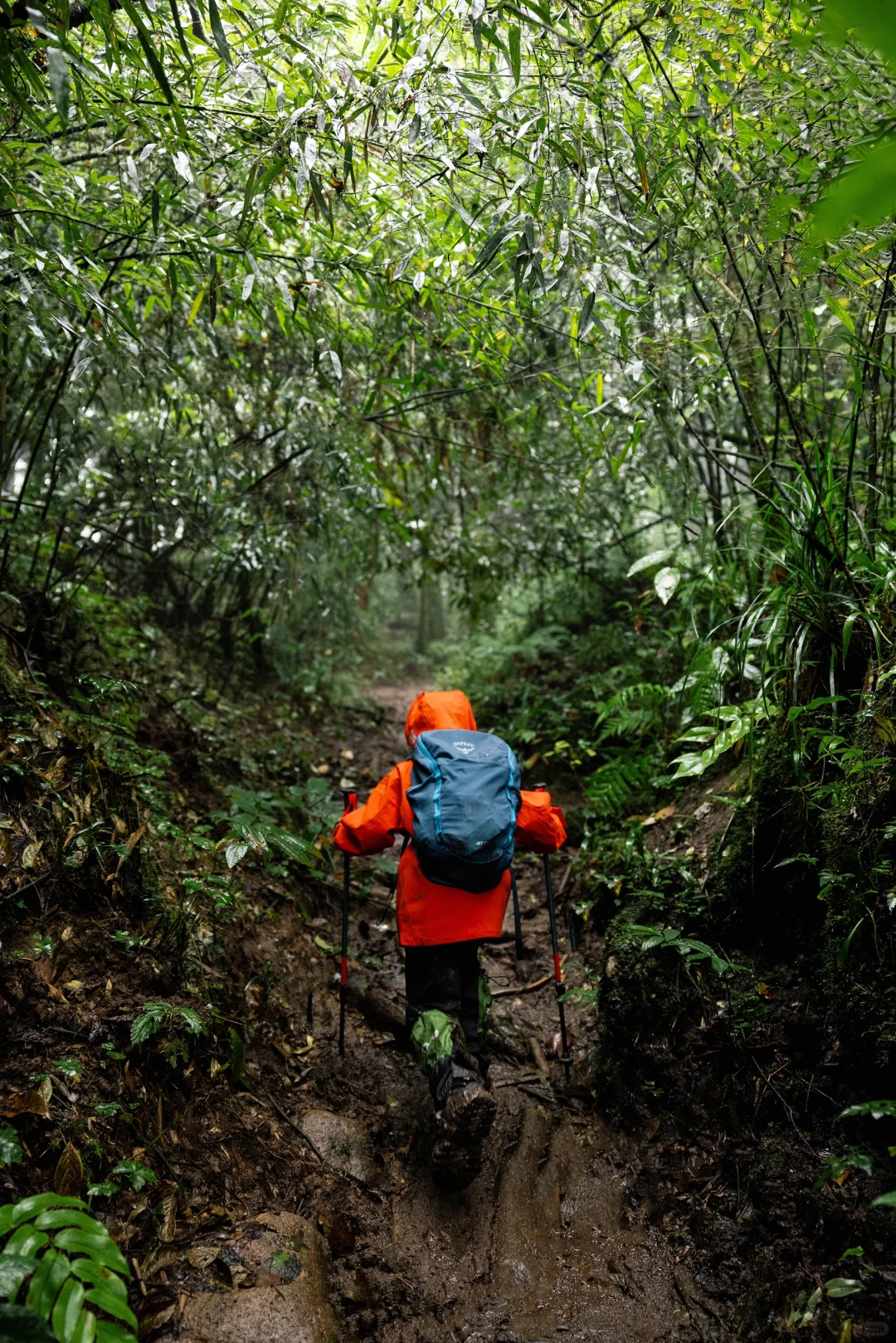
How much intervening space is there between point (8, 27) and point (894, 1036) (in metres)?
4.64

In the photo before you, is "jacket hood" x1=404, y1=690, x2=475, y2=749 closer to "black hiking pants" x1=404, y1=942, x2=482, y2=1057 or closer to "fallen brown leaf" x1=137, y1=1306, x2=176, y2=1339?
"black hiking pants" x1=404, y1=942, x2=482, y2=1057

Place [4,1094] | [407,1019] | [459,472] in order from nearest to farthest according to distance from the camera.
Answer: [4,1094] < [407,1019] < [459,472]

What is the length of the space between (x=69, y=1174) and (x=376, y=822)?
6.26 feet

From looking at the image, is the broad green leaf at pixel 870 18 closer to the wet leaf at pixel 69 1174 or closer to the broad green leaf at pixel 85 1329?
the broad green leaf at pixel 85 1329

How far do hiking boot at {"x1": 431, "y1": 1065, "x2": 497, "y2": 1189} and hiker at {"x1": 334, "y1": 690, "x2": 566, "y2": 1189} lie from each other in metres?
0.13

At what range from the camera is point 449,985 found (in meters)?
3.91

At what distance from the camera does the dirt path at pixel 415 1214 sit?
105 inches

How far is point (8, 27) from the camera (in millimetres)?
2527

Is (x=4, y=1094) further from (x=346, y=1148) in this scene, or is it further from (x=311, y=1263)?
(x=346, y=1148)

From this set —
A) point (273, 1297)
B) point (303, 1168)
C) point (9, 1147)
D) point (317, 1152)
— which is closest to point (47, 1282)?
point (9, 1147)

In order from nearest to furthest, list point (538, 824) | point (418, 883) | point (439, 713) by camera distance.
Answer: point (418, 883) < point (538, 824) < point (439, 713)

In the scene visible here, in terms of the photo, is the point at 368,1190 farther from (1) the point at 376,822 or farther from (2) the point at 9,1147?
(2) the point at 9,1147

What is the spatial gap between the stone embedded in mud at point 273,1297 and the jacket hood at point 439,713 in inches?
87.7

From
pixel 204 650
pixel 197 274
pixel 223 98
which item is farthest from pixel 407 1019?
pixel 204 650
